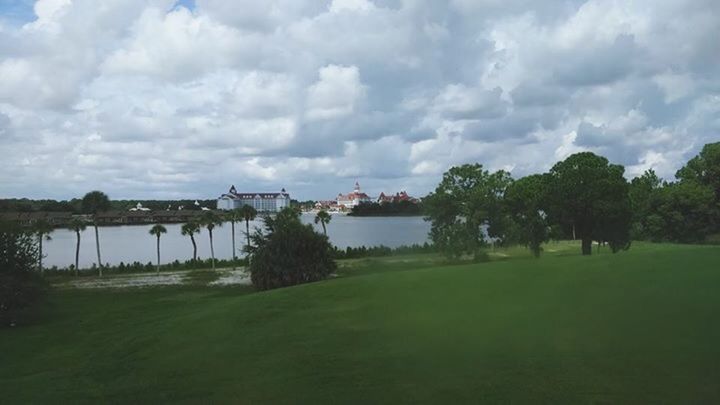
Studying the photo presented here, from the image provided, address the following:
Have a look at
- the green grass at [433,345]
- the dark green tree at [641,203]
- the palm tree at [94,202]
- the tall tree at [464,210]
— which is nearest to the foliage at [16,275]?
the green grass at [433,345]

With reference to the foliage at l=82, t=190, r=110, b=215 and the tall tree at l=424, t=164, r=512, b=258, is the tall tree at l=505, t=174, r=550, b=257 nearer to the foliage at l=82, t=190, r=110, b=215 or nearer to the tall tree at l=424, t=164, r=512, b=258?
the tall tree at l=424, t=164, r=512, b=258

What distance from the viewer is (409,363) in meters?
14.1

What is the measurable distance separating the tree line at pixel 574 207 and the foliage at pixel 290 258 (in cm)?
1845

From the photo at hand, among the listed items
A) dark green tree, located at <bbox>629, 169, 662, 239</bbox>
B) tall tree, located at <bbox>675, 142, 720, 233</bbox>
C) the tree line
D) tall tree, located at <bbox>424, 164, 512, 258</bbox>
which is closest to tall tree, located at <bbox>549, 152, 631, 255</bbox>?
the tree line

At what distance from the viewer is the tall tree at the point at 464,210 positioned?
216 feet

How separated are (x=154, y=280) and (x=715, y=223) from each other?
65.8 meters

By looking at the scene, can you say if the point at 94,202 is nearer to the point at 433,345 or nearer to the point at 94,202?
the point at 94,202

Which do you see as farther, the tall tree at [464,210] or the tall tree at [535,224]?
the tall tree at [464,210]

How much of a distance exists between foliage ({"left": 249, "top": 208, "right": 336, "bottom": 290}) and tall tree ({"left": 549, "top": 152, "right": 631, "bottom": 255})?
21.8 metres

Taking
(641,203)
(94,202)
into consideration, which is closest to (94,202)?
(94,202)

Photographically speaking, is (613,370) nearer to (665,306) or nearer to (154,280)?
(665,306)

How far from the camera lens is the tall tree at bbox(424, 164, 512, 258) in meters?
65.8

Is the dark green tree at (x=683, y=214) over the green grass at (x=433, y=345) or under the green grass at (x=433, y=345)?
over

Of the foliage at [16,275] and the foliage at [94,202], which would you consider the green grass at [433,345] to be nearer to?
the foliage at [16,275]
